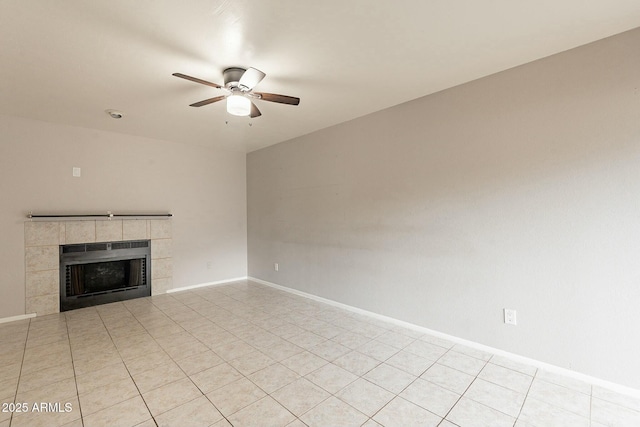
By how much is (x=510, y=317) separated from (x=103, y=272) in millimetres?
5127

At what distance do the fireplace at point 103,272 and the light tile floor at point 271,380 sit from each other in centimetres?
60

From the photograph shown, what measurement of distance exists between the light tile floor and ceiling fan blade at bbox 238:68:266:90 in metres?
2.31

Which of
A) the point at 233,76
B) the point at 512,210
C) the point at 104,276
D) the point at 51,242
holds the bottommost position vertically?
the point at 104,276

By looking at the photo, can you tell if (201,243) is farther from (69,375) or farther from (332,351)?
(332,351)

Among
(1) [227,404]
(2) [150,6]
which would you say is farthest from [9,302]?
(2) [150,6]

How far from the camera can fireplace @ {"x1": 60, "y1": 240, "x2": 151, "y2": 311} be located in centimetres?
390

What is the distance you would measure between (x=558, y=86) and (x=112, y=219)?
17.8 feet

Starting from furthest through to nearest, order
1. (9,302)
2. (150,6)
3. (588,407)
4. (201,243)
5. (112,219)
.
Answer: (201,243)
(112,219)
(9,302)
(588,407)
(150,6)

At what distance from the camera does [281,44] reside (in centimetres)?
210

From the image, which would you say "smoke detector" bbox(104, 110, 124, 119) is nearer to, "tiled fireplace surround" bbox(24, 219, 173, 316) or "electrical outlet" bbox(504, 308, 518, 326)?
"tiled fireplace surround" bbox(24, 219, 173, 316)

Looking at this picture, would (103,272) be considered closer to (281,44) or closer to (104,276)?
(104,276)

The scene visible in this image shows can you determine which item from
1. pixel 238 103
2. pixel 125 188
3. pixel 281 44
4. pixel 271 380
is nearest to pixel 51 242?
pixel 125 188

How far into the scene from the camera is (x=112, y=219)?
4.23m

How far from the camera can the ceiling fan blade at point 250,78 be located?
7.08ft
